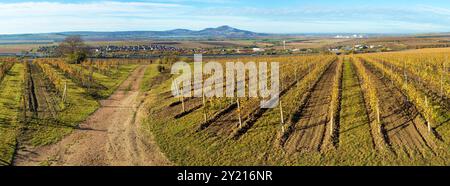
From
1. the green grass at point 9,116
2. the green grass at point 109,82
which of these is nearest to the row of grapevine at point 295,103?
the green grass at point 9,116

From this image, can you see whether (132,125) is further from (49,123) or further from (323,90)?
(323,90)

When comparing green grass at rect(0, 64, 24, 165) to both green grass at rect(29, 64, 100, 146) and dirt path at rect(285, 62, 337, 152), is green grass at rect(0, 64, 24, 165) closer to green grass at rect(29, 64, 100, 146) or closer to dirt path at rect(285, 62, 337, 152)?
green grass at rect(29, 64, 100, 146)

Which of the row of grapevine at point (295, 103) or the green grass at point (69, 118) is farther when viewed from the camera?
the green grass at point (69, 118)

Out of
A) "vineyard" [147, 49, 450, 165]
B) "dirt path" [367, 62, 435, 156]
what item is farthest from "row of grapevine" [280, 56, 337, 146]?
"dirt path" [367, 62, 435, 156]

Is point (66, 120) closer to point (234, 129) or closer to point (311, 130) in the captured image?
point (234, 129)

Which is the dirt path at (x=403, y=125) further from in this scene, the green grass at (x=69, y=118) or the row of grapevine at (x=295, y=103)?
the green grass at (x=69, y=118)
